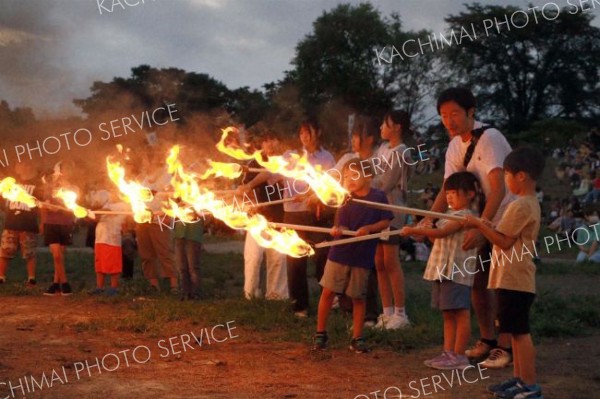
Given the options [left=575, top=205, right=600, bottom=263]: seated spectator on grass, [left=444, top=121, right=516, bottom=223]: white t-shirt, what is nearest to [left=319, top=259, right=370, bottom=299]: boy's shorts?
[left=444, top=121, right=516, bottom=223]: white t-shirt

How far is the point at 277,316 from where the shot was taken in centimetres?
771

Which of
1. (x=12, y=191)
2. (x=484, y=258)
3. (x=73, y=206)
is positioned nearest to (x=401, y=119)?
(x=484, y=258)

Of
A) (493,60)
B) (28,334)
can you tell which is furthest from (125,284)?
(493,60)

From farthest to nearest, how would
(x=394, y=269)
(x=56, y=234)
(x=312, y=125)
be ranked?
(x=56, y=234), (x=312, y=125), (x=394, y=269)

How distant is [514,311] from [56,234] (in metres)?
7.04

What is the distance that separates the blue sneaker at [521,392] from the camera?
15.7 feet

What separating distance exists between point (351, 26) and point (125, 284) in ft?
135

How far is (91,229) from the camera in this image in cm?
1241

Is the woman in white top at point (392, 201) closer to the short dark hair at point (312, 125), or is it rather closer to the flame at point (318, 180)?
the short dark hair at point (312, 125)

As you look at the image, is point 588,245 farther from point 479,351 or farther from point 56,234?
point 56,234

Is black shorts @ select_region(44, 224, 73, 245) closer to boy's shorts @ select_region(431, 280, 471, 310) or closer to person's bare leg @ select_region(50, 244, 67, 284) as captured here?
person's bare leg @ select_region(50, 244, 67, 284)

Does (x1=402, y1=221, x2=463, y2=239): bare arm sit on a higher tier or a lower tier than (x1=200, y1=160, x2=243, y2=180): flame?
lower

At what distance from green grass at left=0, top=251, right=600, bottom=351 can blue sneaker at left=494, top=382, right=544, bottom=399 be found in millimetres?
1631

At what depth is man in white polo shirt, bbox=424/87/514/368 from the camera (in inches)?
221
